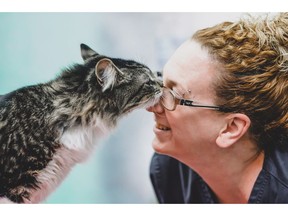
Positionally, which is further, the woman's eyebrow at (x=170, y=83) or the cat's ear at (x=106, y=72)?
the woman's eyebrow at (x=170, y=83)

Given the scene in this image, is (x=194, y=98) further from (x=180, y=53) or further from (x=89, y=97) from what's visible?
(x=89, y=97)

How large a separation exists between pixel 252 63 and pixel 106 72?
0.43 meters

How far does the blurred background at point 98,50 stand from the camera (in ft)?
4.53

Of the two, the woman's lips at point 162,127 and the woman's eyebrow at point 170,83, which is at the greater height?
the woman's eyebrow at point 170,83

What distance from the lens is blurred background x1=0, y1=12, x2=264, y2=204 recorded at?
138cm

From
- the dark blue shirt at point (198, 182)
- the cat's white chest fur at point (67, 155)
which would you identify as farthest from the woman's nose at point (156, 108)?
the dark blue shirt at point (198, 182)

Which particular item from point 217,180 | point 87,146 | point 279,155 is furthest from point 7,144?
point 279,155

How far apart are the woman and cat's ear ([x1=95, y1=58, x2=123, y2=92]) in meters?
0.18

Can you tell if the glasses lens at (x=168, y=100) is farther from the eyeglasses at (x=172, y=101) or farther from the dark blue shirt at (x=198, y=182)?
the dark blue shirt at (x=198, y=182)

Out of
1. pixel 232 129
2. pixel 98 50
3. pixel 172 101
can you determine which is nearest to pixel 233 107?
pixel 232 129

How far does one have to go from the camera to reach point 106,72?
4.07 ft

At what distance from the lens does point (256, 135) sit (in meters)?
1.42

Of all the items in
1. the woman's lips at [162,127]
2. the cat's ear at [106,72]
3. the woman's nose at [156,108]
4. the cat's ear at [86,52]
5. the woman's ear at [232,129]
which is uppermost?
the cat's ear at [86,52]

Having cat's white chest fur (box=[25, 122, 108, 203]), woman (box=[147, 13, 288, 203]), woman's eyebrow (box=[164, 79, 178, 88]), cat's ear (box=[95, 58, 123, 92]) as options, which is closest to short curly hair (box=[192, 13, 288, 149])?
woman (box=[147, 13, 288, 203])
